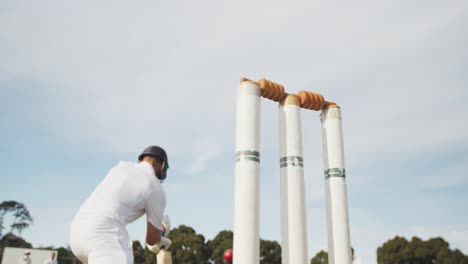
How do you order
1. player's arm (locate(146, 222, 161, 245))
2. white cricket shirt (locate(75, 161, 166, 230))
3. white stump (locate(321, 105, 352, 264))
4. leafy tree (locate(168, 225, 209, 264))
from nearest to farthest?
white cricket shirt (locate(75, 161, 166, 230)), player's arm (locate(146, 222, 161, 245)), white stump (locate(321, 105, 352, 264)), leafy tree (locate(168, 225, 209, 264))

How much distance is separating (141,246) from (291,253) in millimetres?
32052

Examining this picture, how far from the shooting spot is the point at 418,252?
3684cm

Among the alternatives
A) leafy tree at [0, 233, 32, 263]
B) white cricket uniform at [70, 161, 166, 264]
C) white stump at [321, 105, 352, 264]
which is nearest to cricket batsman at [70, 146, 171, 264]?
white cricket uniform at [70, 161, 166, 264]

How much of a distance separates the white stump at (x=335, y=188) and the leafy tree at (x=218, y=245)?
27.6 meters

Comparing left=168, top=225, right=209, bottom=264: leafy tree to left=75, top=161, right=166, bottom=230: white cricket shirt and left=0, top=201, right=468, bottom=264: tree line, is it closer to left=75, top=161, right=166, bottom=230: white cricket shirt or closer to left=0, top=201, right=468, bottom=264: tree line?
left=0, top=201, right=468, bottom=264: tree line

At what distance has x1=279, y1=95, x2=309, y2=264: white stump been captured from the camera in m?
9.05

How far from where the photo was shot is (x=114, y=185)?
2.97 metres

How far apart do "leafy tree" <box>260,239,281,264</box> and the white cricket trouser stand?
3551 centimetres

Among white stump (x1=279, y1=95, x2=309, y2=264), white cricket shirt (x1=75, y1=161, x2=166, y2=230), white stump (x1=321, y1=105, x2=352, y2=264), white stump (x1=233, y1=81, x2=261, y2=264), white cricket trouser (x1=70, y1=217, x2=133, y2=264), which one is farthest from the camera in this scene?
white stump (x1=321, y1=105, x2=352, y2=264)

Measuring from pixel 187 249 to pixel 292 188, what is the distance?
1138 inches

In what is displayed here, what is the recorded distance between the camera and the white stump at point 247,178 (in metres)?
8.54

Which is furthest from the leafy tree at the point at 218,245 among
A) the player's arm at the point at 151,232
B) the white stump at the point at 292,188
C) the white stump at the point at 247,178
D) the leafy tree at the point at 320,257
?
the player's arm at the point at 151,232

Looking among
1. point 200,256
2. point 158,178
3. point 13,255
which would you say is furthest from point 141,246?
point 158,178

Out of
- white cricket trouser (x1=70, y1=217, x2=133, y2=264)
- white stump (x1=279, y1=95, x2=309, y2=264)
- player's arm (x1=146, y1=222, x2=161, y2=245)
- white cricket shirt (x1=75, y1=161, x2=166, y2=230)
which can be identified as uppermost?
white stump (x1=279, y1=95, x2=309, y2=264)
